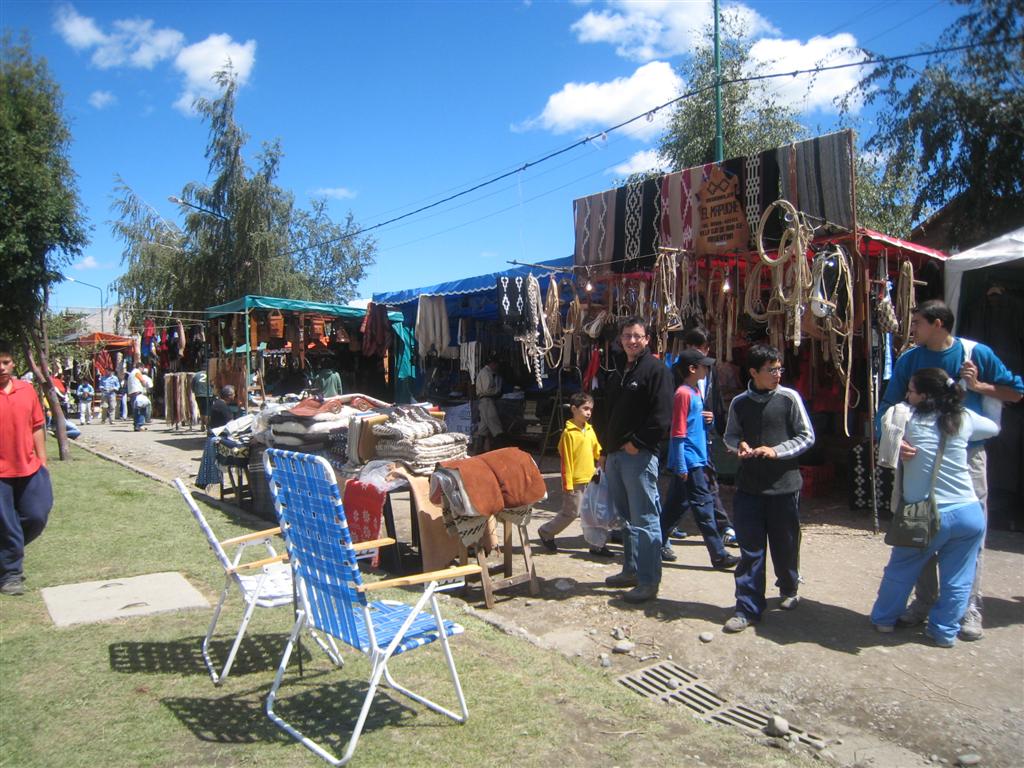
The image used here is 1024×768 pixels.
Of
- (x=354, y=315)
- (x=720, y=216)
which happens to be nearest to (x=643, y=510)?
(x=720, y=216)

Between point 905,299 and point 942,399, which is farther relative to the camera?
point 905,299

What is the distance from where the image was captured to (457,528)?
515 cm

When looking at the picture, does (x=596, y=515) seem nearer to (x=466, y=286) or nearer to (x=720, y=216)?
(x=720, y=216)

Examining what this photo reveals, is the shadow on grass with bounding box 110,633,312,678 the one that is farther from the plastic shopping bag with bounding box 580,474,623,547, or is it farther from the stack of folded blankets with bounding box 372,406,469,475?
the plastic shopping bag with bounding box 580,474,623,547

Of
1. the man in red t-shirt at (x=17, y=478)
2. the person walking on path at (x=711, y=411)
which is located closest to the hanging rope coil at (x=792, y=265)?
the person walking on path at (x=711, y=411)

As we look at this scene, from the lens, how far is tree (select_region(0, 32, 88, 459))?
429 inches

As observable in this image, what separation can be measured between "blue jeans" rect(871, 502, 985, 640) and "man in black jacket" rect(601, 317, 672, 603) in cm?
151

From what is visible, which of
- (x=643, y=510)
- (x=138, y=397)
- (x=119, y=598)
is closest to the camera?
(x=643, y=510)

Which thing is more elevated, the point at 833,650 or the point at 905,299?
the point at 905,299

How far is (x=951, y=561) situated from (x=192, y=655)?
4.24 meters

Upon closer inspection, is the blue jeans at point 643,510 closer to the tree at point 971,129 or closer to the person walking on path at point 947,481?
the person walking on path at point 947,481

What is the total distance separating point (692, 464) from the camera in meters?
6.12

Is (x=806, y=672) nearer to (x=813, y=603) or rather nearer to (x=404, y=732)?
(x=813, y=603)

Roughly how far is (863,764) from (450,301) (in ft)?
33.2
